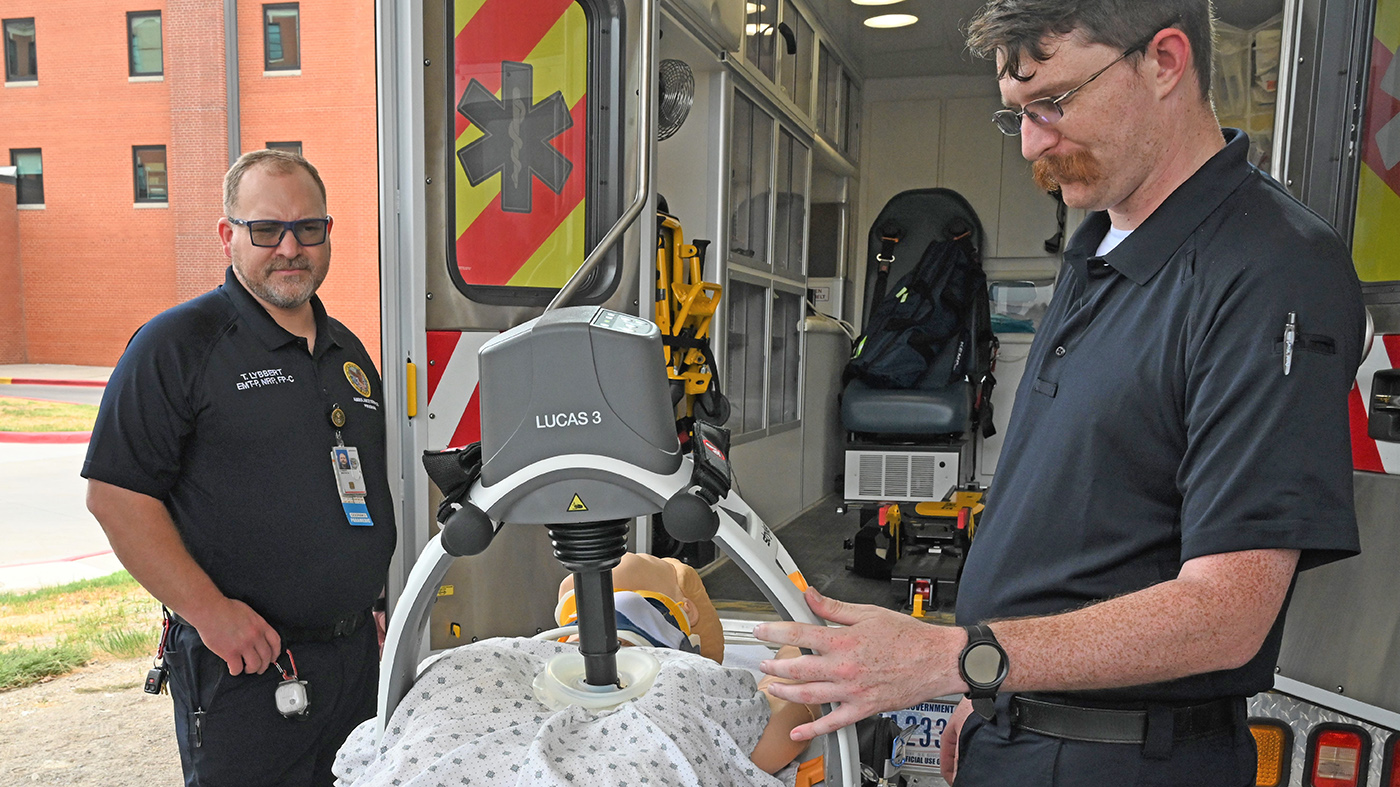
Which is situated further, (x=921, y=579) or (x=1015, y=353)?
(x=1015, y=353)

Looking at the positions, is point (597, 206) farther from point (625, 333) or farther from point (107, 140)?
point (107, 140)

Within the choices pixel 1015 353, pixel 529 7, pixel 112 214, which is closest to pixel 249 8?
pixel 112 214

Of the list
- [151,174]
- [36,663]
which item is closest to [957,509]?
[36,663]

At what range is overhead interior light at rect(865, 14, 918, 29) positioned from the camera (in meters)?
5.90

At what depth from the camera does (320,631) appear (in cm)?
197

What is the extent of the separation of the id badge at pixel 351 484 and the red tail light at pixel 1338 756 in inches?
79.2

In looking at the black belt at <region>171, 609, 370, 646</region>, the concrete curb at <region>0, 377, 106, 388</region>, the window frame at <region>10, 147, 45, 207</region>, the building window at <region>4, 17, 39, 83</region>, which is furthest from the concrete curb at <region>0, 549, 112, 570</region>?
the building window at <region>4, 17, 39, 83</region>

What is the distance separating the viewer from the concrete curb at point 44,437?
35.5 feet

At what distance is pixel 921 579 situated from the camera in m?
3.60

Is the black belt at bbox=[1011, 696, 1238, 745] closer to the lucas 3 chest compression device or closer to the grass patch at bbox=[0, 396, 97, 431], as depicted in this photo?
the lucas 3 chest compression device

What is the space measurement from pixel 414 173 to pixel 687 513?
4.96 ft

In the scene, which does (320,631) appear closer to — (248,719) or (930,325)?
(248,719)

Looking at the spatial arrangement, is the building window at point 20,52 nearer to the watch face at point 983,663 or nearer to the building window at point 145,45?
the building window at point 145,45

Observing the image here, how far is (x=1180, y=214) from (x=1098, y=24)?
9.9 inches
